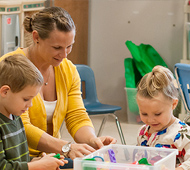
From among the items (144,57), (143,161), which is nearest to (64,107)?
(143,161)

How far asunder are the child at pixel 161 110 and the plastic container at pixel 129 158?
289mm

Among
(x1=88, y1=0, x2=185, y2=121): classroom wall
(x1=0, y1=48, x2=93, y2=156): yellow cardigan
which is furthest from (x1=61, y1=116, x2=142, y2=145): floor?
(x1=0, y1=48, x2=93, y2=156): yellow cardigan

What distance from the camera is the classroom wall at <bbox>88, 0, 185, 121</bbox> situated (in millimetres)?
4793

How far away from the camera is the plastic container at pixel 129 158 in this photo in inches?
42.6

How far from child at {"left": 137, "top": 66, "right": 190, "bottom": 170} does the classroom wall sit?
324 cm

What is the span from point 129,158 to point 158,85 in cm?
41

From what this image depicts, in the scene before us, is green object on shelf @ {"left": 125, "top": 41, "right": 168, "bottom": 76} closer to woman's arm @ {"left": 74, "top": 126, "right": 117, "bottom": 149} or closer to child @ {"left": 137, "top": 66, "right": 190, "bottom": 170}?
woman's arm @ {"left": 74, "top": 126, "right": 117, "bottom": 149}

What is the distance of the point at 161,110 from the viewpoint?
155 cm

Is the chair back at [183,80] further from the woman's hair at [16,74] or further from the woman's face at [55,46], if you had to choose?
the woman's hair at [16,74]

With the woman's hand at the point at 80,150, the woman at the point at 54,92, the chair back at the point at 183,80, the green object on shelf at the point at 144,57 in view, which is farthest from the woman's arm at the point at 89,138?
the green object on shelf at the point at 144,57

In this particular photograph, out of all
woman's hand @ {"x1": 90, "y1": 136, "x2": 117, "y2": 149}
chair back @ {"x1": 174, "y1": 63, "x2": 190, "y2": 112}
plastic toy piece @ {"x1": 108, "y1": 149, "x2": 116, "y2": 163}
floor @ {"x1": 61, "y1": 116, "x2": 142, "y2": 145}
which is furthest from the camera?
floor @ {"x1": 61, "y1": 116, "x2": 142, "y2": 145}

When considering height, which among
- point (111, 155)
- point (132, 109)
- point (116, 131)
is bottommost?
point (116, 131)

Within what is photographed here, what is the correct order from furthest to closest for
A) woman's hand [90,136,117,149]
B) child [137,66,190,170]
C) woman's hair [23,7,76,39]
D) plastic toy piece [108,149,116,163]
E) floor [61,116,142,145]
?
floor [61,116,142,145] < woman's hair [23,7,76,39] < woman's hand [90,136,117,149] < child [137,66,190,170] < plastic toy piece [108,149,116,163]

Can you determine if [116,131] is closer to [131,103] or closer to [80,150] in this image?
[131,103]
